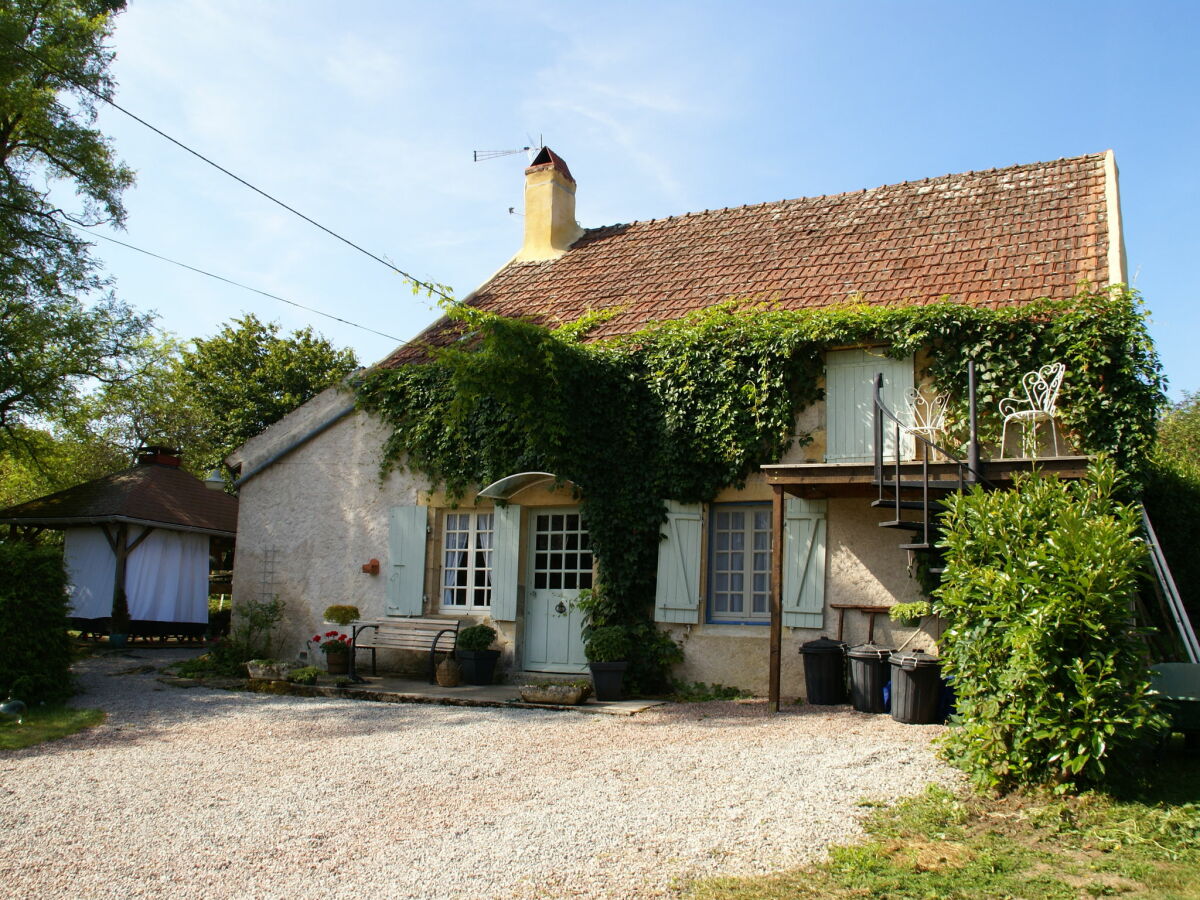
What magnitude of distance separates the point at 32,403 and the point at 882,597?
53.6ft

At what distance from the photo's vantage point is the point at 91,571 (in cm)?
1759

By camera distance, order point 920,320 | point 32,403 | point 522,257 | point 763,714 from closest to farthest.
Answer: point 763,714
point 920,320
point 522,257
point 32,403

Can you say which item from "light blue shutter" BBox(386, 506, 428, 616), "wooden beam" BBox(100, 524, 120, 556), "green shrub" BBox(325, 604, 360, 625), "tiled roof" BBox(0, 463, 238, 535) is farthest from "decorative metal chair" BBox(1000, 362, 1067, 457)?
"wooden beam" BBox(100, 524, 120, 556)

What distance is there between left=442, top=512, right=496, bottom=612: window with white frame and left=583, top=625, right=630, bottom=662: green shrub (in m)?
2.20

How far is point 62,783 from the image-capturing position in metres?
6.24

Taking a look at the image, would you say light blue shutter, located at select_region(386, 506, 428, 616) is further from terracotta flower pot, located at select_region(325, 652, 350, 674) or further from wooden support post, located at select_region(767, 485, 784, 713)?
wooden support post, located at select_region(767, 485, 784, 713)

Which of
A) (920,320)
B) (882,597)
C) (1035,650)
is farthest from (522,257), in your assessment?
(1035,650)

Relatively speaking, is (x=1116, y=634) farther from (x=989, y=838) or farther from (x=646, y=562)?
(x=646, y=562)

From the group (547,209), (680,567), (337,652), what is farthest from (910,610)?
(547,209)

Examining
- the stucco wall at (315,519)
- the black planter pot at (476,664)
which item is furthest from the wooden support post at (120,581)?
the black planter pot at (476,664)

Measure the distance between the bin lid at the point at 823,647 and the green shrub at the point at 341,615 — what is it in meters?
6.02

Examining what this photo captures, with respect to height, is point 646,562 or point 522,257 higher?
point 522,257

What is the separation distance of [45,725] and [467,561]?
5.13 metres

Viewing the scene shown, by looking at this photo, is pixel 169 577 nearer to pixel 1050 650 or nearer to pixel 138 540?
pixel 138 540
